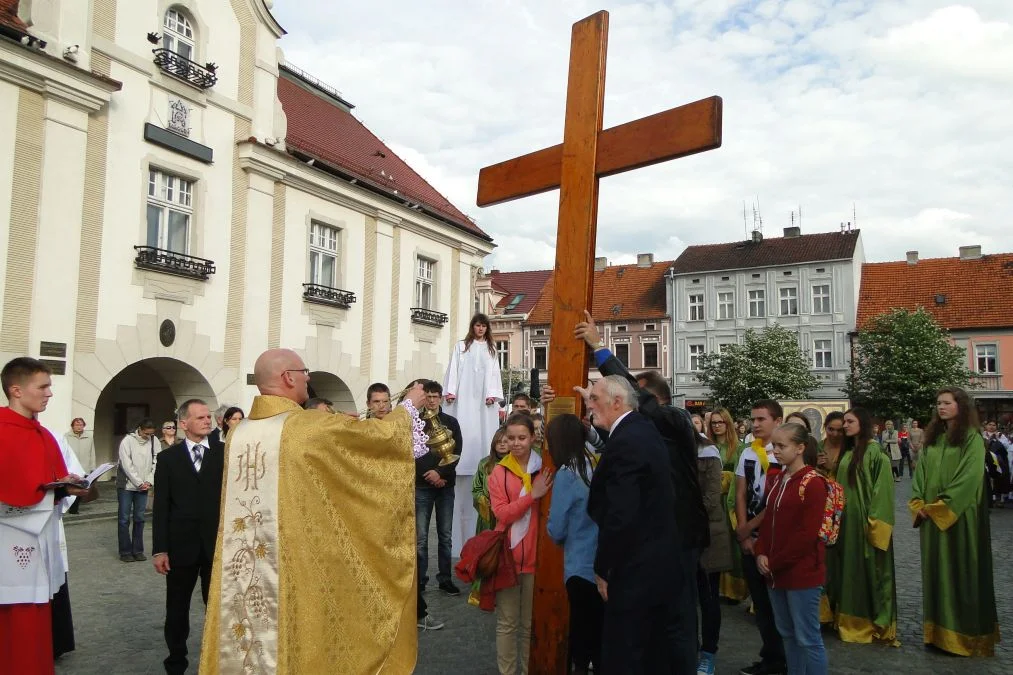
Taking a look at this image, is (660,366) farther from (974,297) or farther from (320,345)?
(320,345)

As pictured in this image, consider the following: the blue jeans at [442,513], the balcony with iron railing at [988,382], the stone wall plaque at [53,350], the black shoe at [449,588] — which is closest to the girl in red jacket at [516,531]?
the blue jeans at [442,513]

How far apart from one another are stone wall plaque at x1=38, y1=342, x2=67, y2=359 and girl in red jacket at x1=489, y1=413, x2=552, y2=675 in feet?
38.4

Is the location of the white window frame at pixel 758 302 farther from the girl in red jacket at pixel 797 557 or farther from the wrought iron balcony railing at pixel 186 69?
the girl in red jacket at pixel 797 557

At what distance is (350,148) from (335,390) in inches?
297

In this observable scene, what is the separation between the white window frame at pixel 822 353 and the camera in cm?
4684

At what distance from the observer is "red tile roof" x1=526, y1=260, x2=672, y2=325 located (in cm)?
5262

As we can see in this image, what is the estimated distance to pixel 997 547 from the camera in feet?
40.3

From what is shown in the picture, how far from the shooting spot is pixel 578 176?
15.8ft

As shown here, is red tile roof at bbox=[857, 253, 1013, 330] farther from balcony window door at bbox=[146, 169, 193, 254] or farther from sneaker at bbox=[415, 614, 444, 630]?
sneaker at bbox=[415, 614, 444, 630]

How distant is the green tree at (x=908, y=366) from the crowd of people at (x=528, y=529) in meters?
35.5

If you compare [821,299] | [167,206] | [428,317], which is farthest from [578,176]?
[821,299]

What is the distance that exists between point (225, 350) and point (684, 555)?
15200mm

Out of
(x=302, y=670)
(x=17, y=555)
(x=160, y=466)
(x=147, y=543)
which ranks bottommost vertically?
(x=147, y=543)

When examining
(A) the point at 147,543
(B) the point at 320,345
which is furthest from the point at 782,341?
(A) the point at 147,543
